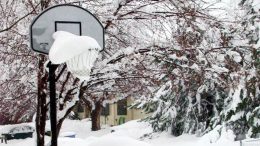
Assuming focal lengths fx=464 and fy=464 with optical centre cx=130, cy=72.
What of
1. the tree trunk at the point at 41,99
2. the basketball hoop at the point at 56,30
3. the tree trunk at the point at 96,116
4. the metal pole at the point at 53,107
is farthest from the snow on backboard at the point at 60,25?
the tree trunk at the point at 96,116

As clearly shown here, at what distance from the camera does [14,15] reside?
8672 mm

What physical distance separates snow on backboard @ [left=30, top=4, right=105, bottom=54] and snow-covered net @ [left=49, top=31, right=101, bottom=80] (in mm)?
751

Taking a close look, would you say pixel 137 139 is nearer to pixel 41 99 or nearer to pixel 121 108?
pixel 41 99

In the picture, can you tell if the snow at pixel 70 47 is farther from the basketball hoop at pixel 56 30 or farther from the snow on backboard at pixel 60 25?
the snow on backboard at pixel 60 25

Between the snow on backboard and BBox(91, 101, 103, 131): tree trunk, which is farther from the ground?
the snow on backboard

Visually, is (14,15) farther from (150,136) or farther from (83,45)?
(150,136)

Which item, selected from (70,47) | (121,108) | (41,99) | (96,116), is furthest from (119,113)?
(70,47)

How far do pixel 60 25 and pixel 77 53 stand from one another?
1.40 meters

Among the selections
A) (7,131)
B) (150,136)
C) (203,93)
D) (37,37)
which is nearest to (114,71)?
(37,37)

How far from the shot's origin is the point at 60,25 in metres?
7.16

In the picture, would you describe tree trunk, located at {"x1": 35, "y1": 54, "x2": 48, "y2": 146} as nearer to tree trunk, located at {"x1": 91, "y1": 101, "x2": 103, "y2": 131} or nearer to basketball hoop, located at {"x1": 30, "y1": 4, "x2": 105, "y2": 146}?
basketball hoop, located at {"x1": 30, "y1": 4, "x2": 105, "y2": 146}

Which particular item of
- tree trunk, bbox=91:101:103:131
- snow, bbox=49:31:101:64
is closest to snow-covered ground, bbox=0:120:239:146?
tree trunk, bbox=91:101:103:131

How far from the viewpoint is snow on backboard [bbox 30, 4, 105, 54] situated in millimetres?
6961

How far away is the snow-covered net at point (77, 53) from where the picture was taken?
19.2 feet
